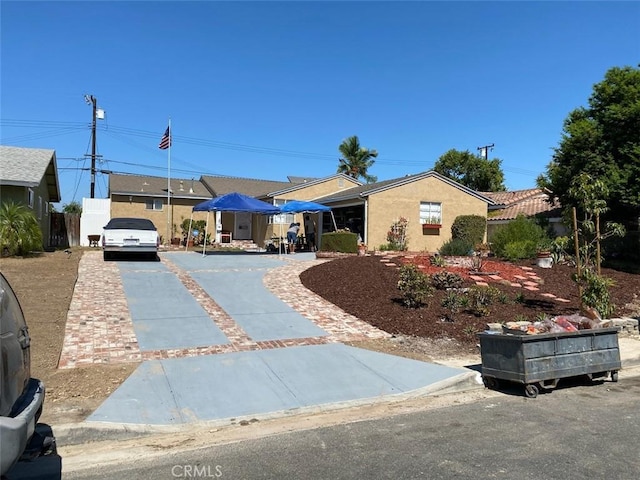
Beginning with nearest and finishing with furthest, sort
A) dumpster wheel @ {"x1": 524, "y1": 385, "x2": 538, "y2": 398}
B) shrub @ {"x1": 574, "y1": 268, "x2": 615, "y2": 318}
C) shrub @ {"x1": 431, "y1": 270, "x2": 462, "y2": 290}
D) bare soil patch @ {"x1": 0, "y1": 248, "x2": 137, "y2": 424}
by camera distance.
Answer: bare soil patch @ {"x1": 0, "y1": 248, "x2": 137, "y2": 424}, dumpster wheel @ {"x1": 524, "y1": 385, "x2": 538, "y2": 398}, shrub @ {"x1": 574, "y1": 268, "x2": 615, "y2": 318}, shrub @ {"x1": 431, "y1": 270, "x2": 462, "y2": 290}

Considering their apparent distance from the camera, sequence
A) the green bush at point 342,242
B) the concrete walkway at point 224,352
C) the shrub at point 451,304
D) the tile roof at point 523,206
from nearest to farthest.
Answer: the concrete walkway at point 224,352 < the shrub at point 451,304 < the green bush at point 342,242 < the tile roof at point 523,206

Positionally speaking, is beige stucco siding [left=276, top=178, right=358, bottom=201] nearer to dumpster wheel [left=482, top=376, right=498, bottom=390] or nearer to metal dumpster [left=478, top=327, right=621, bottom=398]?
dumpster wheel [left=482, top=376, right=498, bottom=390]

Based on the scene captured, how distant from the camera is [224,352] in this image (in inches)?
290

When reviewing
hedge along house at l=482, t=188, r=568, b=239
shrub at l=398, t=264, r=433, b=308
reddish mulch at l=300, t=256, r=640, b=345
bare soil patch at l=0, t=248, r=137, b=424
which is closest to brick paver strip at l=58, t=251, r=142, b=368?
bare soil patch at l=0, t=248, r=137, b=424

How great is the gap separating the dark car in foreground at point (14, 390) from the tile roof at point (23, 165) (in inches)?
643

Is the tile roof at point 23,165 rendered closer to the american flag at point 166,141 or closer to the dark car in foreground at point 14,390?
the american flag at point 166,141

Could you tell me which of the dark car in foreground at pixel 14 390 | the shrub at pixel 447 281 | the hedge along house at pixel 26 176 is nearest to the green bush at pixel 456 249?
the shrub at pixel 447 281

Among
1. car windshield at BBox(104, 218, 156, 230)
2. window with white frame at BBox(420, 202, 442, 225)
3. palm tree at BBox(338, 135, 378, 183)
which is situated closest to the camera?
car windshield at BBox(104, 218, 156, 230)

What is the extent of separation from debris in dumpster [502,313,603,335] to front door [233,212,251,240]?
2598cm

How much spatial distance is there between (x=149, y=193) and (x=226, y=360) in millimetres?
27260

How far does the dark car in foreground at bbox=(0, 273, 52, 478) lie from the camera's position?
254 cm

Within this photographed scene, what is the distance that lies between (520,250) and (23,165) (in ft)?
64.2

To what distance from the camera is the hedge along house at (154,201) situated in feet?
102

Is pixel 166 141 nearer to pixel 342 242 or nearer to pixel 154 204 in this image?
pixel 154 204
